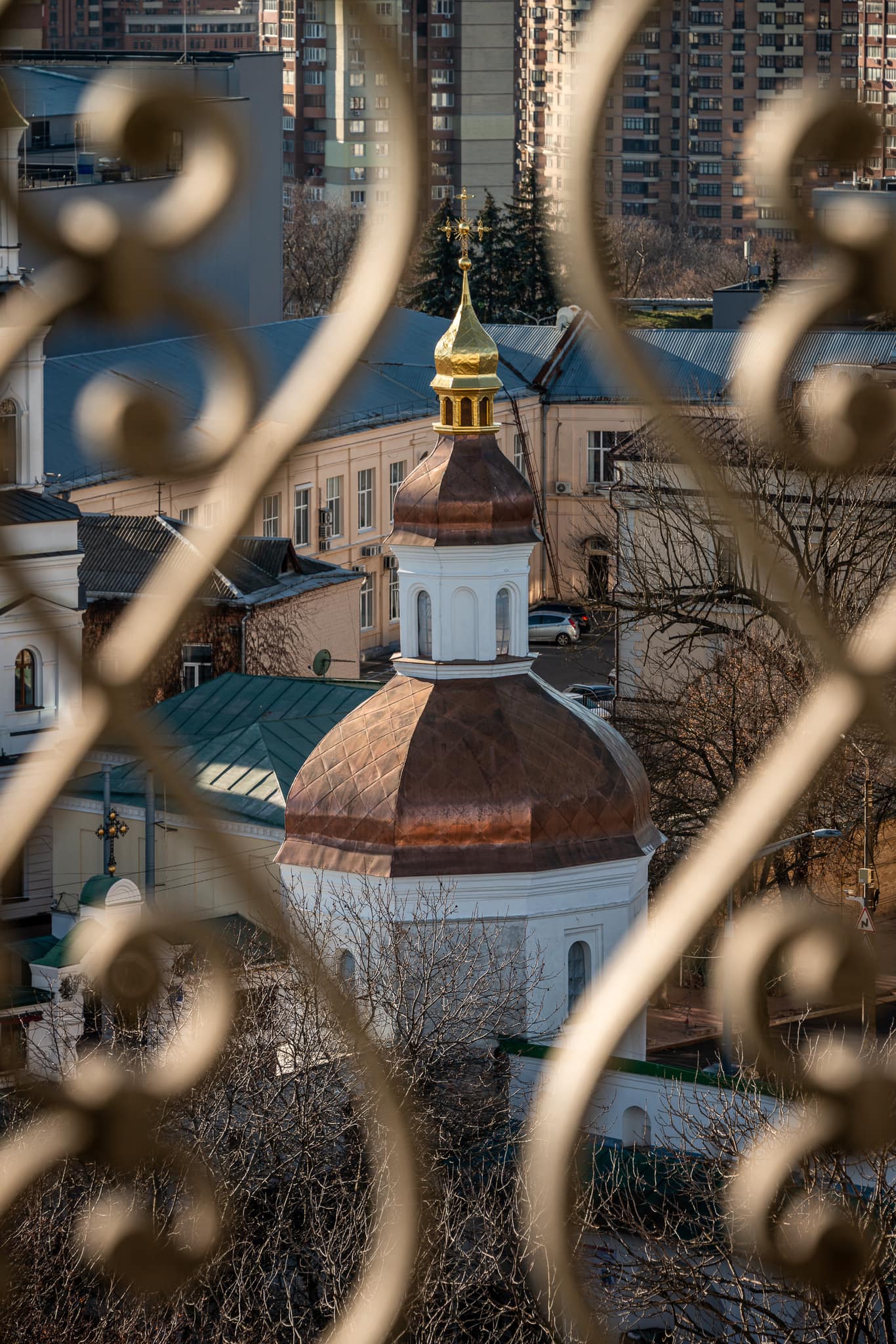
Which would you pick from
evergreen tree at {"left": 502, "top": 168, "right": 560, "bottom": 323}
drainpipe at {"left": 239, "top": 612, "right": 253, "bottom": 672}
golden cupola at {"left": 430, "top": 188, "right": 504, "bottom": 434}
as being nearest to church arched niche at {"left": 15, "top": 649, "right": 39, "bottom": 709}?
golden cupola at {"left": 430, "top": 188, "right": 504, "bottom": 434}

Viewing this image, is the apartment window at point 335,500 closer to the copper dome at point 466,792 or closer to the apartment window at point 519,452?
the apartment window at point 519,452

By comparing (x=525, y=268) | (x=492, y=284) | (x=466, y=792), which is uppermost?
(x=525, y=268)

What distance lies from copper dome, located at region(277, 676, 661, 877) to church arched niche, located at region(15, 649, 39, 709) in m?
3.49

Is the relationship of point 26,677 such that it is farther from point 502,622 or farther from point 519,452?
point 519,452

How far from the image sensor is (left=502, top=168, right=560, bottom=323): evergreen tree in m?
71.2

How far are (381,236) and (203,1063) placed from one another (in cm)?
113

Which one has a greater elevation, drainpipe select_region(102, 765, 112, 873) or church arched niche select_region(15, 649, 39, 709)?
church arched niche select_region(15, 649, 39, 709)

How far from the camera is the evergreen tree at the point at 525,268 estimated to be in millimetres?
71188

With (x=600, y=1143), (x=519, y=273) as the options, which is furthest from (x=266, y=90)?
(x=600, y=1143)

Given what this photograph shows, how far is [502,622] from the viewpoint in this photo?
102 ft

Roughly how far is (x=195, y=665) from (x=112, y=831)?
12.0m

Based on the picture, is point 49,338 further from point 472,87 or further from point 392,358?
point 472,87

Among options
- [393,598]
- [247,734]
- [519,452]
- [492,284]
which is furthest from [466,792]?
[492,284]

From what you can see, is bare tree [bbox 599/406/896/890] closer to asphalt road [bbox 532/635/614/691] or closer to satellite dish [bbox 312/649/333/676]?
satellite dish [bbox 312/649/333/676]
